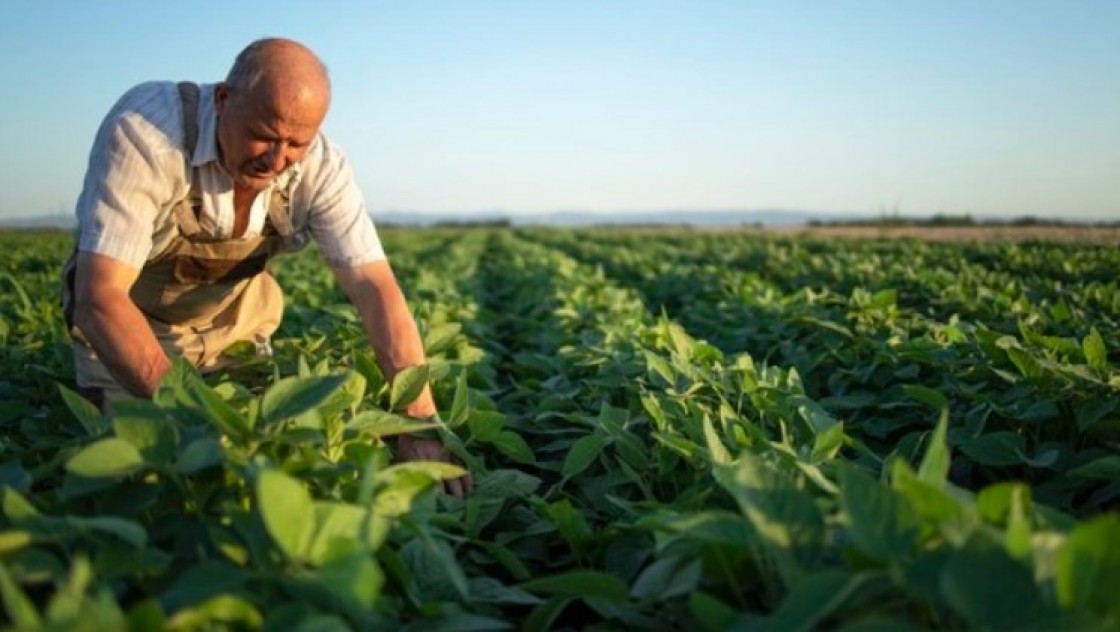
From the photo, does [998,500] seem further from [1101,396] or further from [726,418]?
[1101,396]

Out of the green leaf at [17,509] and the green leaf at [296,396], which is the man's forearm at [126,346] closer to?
the green leaf at [296,396]

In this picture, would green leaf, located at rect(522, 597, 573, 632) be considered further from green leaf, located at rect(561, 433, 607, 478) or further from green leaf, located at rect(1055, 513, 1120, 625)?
green leaf, located at rect(1055, 513, 1120, 625)

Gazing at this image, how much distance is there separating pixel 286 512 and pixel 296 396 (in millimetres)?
439

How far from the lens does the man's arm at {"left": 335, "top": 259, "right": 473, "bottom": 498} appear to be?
7.10ft

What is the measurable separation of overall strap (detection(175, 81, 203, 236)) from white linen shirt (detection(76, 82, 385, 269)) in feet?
0.05

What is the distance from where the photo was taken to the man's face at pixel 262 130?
2.22 meters

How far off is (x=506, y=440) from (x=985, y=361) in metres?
1.72

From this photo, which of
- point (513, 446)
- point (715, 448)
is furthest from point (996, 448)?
point (513, 446)

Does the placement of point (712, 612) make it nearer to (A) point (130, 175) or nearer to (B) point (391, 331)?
(B) point (391, 331)

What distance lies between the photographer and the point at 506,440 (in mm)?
2248

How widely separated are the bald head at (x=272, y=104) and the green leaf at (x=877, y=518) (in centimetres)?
174

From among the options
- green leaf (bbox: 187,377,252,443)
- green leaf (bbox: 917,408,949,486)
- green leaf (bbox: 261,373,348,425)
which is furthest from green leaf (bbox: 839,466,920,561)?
green leaf (bbox: 187,377,252,443)

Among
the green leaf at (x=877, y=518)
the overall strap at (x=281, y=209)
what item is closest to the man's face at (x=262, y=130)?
the overall strap at (x=281, y=209)

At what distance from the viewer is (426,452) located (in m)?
2.13
